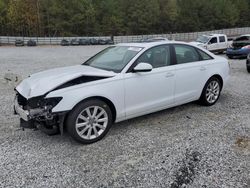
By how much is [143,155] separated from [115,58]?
6.28 ft

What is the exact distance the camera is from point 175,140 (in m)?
3.92

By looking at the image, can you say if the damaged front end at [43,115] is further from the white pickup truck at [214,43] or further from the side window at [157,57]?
the white pickup truck at [214,43]

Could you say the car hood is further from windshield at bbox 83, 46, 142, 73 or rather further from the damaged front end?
windshield at bbox 83, 46, 142, 73

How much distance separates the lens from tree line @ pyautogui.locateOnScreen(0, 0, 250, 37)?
51.7m

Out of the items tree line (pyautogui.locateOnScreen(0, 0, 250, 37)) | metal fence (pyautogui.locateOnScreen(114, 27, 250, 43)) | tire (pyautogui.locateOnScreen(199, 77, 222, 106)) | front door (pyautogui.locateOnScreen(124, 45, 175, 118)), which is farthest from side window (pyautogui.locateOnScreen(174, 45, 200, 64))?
tree line (pyautogui.locateOnScreen(0, 0, 250, 37))

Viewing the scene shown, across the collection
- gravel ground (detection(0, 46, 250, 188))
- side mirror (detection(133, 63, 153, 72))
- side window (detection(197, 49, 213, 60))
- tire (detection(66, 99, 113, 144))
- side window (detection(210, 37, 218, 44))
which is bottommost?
gravel ground (detection(0, 46, 250, 188))

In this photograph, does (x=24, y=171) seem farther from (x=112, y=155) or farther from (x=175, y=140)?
(x=175, y=140)

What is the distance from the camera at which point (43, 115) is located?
3.51 m

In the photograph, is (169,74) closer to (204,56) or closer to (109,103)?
(204,56)

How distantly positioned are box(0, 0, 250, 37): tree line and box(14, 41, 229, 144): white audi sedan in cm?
5181

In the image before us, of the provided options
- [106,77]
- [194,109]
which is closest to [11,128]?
[106,77]

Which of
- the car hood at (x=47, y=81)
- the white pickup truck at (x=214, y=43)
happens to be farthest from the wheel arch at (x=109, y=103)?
the white pickup truck at (x=214, y=43)

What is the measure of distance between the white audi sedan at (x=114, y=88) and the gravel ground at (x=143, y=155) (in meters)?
0.32

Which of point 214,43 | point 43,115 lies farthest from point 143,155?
point 214,43
